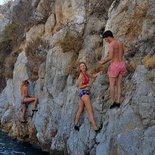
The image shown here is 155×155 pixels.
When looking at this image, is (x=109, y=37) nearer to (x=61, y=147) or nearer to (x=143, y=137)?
(x=143, y=137)

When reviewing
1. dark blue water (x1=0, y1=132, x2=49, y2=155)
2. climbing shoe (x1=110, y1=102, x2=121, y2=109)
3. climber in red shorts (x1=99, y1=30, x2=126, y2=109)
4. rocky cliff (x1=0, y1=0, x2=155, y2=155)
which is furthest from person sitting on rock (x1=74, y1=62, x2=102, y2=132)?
dark blue water (x1=0, y1=132, x2=49, y2=155)

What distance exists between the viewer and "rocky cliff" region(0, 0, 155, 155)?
→ 41.4 ft

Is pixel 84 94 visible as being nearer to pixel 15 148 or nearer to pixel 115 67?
pixel 115 67

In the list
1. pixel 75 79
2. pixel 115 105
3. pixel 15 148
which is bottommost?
pixel 15 148

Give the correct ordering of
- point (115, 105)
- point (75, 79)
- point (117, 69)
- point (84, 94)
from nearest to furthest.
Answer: point (115, 105) → point (117, 69) → point (84, 94) → point (75, 79)

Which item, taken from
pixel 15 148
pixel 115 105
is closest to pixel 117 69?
pixel 115 105

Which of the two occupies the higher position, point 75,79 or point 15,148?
point 75,79

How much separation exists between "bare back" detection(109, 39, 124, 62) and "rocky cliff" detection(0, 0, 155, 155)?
573 millimetres

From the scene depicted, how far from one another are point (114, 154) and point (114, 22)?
20.6ft

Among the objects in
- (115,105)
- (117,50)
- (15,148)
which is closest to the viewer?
(115,105)

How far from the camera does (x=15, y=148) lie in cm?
1897

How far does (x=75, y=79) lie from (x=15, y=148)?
4.49 m

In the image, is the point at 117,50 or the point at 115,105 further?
the point at 117,50

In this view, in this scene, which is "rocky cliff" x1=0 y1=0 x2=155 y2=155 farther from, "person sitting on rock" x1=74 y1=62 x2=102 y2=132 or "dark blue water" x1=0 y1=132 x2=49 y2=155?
"dark blue water" x1=0 y1=132 x2=49 y2=155
